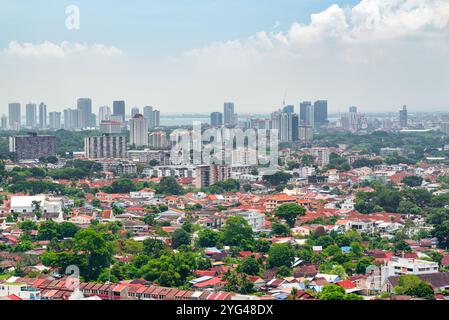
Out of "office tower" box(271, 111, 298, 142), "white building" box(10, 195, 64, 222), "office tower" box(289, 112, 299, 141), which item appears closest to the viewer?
"white building" box(10, 195, 64, 222)

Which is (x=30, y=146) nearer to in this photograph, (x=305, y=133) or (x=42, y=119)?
(x=42, y=119)

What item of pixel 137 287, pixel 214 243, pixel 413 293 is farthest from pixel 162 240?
pixel 413 293

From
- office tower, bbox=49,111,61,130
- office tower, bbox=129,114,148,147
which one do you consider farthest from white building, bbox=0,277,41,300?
office tower, bbox=129,114,148,147

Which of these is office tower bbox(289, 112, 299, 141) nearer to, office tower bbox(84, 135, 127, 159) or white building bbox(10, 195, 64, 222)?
office tower bbox(84, 135, 127, 159)

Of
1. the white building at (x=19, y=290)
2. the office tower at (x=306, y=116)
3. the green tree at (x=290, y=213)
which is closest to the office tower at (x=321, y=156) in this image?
the office tower at (x=306, y=116)

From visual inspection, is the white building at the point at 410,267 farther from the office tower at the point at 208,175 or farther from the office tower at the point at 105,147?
the office tower at the point at 105,147

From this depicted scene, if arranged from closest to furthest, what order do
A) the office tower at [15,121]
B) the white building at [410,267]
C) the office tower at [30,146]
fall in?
the white building at [410,267]
the office tower at [15,121]
the office tower at [30,146]

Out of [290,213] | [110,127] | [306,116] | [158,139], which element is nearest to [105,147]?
[110,127]
